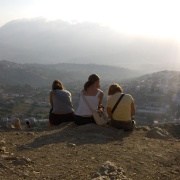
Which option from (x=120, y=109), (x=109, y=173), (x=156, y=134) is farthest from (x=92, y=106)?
(x=109, y=173)

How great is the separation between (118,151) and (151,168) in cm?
79

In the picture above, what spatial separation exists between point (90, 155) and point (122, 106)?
7.37 feet

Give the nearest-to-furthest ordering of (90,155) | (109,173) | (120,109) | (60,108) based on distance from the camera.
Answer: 1. (109,173)
2. (90,155)
3. (120,109)
4. (60,108)

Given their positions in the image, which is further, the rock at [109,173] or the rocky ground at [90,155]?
the rocky ground at [90,155]

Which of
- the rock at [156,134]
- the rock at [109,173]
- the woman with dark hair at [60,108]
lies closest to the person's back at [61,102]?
the woman with dark hair at [60,108]

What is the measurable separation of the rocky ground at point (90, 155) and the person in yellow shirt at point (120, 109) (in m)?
0.21

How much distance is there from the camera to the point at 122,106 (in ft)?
22.6

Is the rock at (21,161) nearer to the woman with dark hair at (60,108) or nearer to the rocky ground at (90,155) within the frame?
the rocky ground at (90,155)

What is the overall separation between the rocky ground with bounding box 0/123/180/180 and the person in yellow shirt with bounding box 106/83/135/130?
21 centimetres

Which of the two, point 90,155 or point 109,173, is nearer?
point 109,173

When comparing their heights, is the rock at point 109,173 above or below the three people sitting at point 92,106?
below

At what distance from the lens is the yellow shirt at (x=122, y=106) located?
270 inches

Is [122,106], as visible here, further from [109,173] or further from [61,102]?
[109,173]

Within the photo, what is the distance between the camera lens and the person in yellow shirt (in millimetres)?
6863
